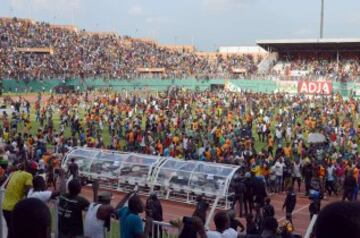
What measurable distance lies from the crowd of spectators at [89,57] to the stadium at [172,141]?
0.25 m

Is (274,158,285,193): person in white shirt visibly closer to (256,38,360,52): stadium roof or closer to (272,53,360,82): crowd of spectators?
(272,53,360,82): crowd of spectators

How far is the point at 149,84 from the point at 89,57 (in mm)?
10827

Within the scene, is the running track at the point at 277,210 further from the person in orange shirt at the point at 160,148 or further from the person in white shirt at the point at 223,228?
the person in white shirt at the point at 223,228

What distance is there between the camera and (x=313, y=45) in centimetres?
5803

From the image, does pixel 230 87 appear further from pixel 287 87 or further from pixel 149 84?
pixel 149 84

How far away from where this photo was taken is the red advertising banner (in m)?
48.4

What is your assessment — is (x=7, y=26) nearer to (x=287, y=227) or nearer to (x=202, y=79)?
(x=202, y=79)

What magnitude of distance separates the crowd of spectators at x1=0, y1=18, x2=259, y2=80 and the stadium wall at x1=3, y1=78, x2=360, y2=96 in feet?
3.12

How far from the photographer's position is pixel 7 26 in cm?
6494

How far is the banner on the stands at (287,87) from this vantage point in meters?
50.9

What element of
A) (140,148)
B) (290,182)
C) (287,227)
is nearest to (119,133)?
(140,148)

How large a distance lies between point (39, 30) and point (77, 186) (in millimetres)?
64436

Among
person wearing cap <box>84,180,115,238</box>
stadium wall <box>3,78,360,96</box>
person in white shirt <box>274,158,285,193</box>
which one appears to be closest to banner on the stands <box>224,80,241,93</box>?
stadium wall <box>3,78,360,96</box>

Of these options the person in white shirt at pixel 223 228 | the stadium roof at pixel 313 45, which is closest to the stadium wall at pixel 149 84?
the stadium roof at pixel 313 45
